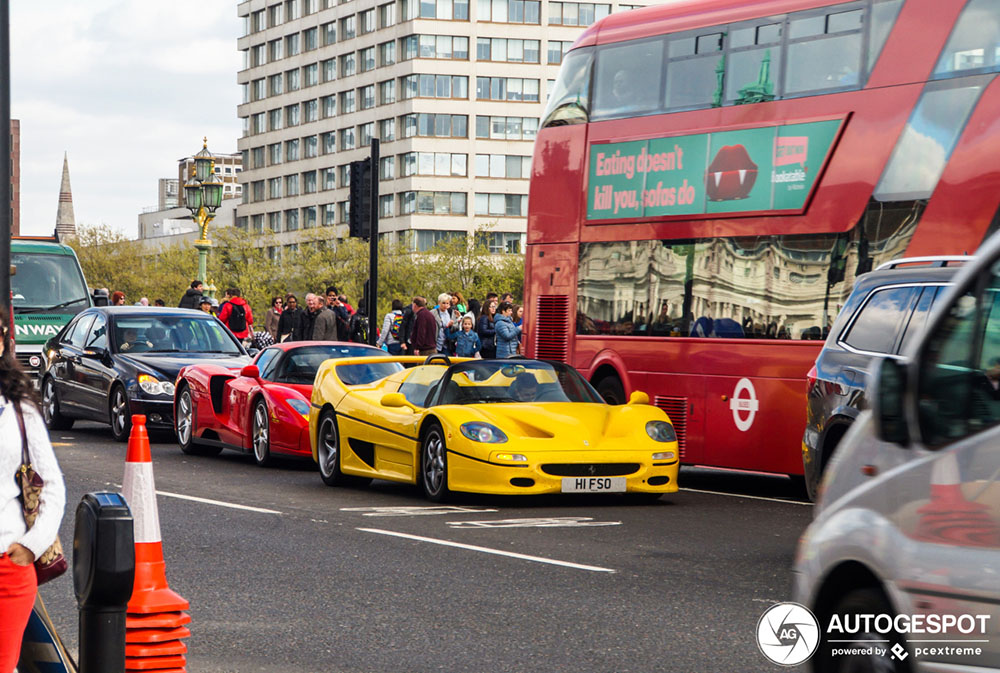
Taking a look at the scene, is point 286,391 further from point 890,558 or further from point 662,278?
point 890,558

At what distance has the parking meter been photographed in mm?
4477

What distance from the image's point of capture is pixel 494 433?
42.5 feet

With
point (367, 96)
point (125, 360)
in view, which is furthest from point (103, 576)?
point (367, 96)

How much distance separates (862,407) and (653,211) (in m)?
5.56

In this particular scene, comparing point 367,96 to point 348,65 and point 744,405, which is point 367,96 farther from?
point 744,405

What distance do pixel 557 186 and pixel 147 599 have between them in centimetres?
1190

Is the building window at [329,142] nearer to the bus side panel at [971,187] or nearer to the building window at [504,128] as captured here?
the building window at [504,128]

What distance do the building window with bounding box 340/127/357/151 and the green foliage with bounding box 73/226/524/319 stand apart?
10.6m

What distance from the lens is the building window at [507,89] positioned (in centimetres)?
11344

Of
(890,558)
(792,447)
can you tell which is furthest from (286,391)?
(890,558)

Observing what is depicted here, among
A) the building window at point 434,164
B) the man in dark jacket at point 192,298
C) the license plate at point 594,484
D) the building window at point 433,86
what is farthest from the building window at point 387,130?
the license plate at point 594,484

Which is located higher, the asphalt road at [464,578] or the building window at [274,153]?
the building window at [274,153]

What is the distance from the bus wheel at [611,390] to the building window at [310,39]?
108731 mm

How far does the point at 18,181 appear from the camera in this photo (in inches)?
5605
